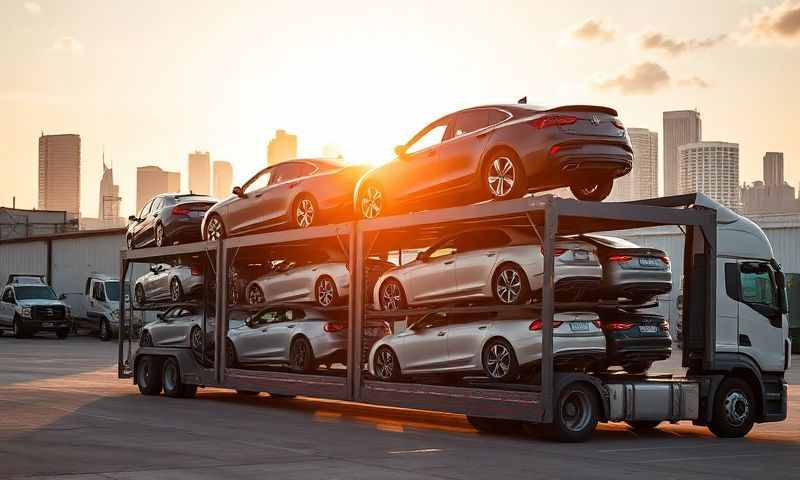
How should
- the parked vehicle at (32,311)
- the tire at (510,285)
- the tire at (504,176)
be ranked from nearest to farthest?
the tire at (510,285), the tire at (504,176), the parked vehicle at (32,311)

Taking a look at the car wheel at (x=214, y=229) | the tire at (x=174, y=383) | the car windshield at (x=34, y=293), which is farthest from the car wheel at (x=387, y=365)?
the car windshield at (x=34, y=293)

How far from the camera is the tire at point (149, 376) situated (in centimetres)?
1966

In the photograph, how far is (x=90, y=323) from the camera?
142 ft

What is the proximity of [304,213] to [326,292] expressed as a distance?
1.49 m

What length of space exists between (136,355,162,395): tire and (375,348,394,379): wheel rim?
6.28 m

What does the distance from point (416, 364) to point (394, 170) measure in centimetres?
262

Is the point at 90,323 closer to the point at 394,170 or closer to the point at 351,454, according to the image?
the point at 394,170

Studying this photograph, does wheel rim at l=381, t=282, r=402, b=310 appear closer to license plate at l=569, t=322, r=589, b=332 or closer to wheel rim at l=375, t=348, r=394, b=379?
wheel rim at l=375, t=348, r=394, b=379

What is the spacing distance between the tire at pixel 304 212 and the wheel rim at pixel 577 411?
554 cm

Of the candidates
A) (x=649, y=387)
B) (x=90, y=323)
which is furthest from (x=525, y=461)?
(x=90, y=323)

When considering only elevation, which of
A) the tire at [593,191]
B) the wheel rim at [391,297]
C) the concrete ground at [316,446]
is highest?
the tire at [593,191]

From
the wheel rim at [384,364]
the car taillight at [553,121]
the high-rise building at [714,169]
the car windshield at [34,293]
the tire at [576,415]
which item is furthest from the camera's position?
the high-rise building at [714,169]

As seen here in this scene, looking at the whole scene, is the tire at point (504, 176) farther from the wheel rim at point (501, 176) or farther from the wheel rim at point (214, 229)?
the wheel rim at point (214, 229)

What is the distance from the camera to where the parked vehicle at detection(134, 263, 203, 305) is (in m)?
19.5
